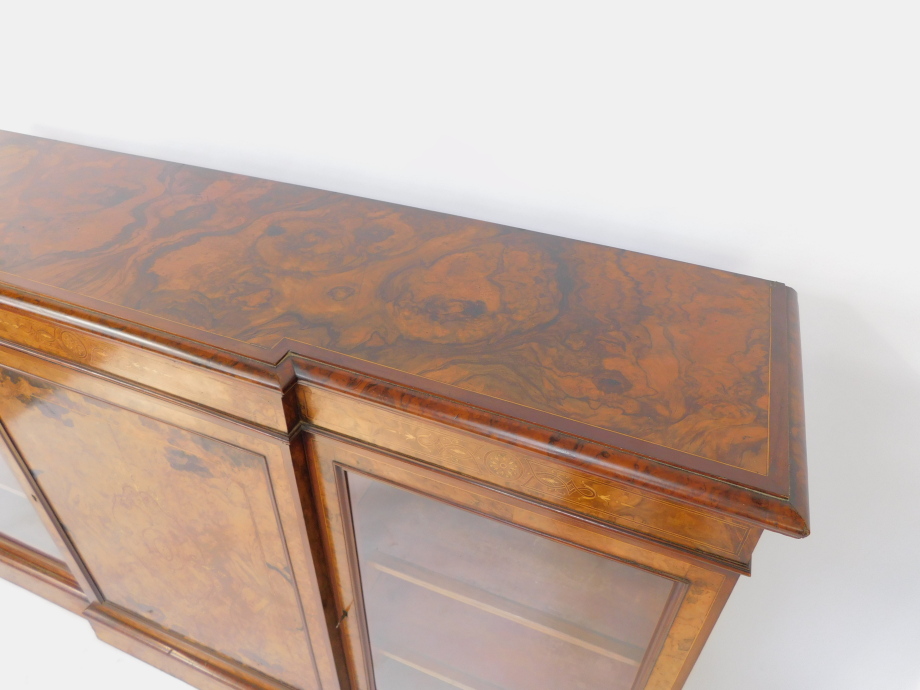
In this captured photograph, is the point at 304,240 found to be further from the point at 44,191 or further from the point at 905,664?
the point at 905,664

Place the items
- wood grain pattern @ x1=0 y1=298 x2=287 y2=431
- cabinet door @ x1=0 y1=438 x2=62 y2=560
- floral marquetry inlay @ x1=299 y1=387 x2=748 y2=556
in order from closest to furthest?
1. floral marquetry inlay @ x1=299 y1=387 x2=748 y2=556
2. wood grain pattern @ x1=0 y1=298 x2=287 y2=431
3. cabinet door @ x1=0 y1=438 x2=62 y2=560

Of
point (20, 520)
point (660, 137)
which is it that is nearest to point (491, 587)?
point (660, 137)

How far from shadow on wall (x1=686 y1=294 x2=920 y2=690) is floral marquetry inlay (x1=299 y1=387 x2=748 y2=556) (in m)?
0.41

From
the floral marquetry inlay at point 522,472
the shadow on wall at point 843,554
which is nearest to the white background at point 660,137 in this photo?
the shadow on wall at point 843,554

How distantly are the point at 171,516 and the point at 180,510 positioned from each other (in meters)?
0.03

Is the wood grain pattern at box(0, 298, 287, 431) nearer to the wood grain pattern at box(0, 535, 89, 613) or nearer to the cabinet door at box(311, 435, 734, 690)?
the cabinet door at box(311, 435, 734, 690)

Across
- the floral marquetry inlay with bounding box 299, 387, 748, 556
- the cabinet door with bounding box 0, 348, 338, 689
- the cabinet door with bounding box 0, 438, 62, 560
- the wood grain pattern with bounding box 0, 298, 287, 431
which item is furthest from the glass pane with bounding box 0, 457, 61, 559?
the floral marquetry inlay with bounding box 299, 387, 748, 556

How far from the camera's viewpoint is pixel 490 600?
757 millimetres

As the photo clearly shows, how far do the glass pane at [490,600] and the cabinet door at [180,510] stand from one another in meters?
0.10

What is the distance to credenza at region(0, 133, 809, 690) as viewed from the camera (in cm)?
57

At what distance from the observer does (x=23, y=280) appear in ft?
2.38

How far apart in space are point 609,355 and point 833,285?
34 centimetres

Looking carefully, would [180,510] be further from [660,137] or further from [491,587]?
[660,137]

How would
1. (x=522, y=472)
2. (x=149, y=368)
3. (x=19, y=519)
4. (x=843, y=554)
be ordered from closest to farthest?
1. (x=522, y=472)
2. (x=149, y=368)
3. (x=843, y=554)
4. (x=19, y=519)
